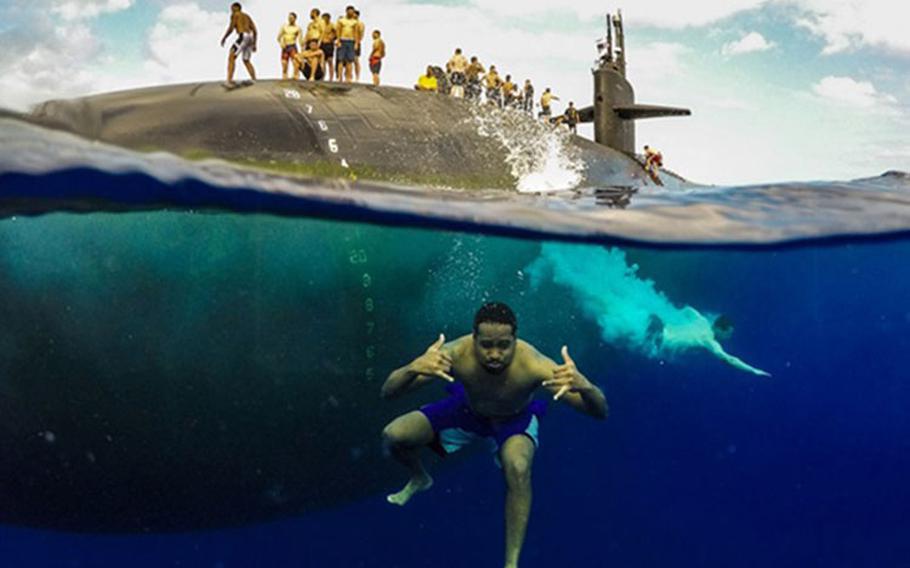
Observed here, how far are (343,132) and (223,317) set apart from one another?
2729 mm

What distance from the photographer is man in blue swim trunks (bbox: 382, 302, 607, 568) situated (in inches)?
247

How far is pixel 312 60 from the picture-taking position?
14508 mm

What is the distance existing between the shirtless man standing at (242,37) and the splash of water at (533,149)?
380 cm

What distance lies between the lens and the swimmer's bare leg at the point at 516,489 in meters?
6.57

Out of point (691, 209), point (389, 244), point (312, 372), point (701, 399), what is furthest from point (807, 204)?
point (701, 399)

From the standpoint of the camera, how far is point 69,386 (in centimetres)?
849

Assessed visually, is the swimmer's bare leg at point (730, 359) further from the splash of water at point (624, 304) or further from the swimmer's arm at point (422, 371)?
the swimmer's arm at point (422, 371)

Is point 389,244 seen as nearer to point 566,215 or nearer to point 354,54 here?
point 566,215

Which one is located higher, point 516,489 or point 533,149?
point 533,149

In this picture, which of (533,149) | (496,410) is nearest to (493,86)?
(533,149)

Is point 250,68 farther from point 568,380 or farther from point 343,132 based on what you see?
point 568,380

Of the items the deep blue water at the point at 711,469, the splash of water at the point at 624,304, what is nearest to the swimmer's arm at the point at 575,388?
the splash of water at the point at 624,304

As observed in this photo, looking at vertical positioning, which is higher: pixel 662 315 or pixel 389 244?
pixel 389 244

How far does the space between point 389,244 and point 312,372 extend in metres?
2.13
